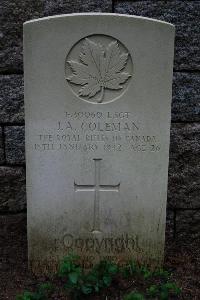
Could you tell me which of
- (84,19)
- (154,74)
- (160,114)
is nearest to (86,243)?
(160,114)

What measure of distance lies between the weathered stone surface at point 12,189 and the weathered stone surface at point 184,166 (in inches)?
44.9

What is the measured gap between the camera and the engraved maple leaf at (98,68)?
2740 mm

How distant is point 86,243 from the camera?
3.05 metres

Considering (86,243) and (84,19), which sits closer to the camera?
(84,19)

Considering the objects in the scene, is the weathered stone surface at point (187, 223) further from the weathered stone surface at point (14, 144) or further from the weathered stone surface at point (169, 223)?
the weathered stone surface at point (14, 144)

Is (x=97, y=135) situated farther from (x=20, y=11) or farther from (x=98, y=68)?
(x=20, y=11)

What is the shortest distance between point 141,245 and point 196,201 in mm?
820

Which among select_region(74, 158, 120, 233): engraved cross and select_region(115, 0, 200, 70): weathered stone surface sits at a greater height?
select_region(115, 0, 200, 70): weathered stone surface

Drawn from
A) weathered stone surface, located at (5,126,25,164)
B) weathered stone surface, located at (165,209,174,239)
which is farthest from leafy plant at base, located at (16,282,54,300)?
weathered stone surface, located at (165,209,174,239)

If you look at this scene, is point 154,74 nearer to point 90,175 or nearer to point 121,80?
point 121,80

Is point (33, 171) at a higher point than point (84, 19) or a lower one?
lower

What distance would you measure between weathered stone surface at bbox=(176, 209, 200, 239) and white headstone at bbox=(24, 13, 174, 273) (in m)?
0.64

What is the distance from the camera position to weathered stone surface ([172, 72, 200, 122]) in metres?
3.52

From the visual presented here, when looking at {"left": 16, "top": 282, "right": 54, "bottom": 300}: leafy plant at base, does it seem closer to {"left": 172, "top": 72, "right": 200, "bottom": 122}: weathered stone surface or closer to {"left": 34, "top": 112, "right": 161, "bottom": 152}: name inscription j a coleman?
{"left": 34, "top": 112, "right": 161, "bottom": 152}: name inscription j a coleman
